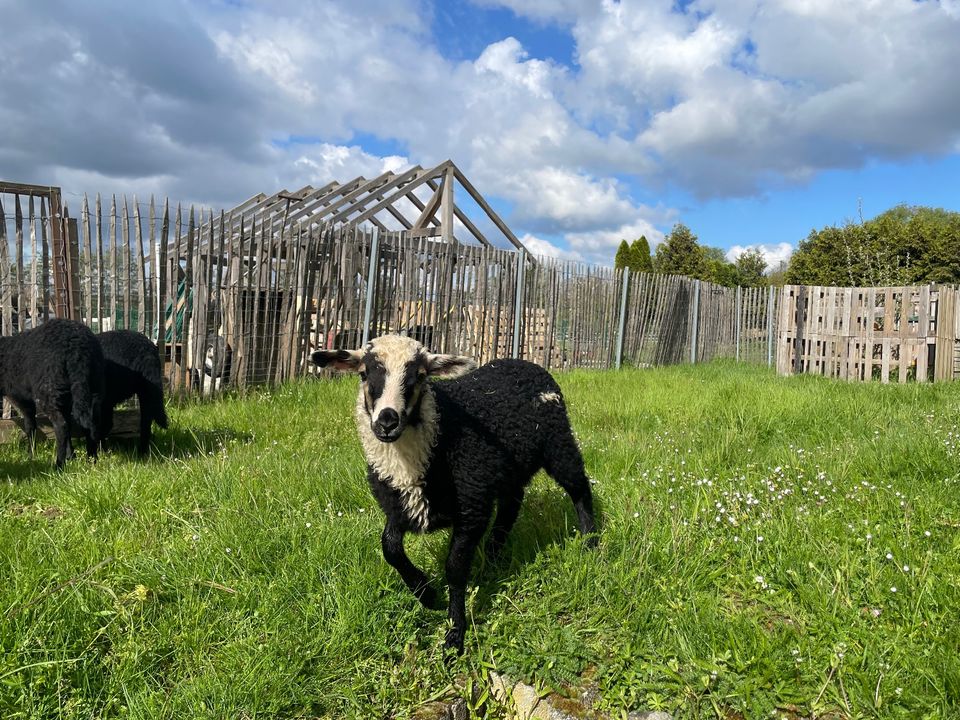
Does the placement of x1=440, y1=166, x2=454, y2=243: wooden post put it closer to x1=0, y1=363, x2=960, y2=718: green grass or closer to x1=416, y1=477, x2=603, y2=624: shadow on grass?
x1=0, y1=363, x2=960, y2=718: green grass

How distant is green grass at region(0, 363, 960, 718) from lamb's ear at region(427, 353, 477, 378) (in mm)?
1062

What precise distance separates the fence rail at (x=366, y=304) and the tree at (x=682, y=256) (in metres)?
16.7

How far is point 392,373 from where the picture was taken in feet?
8.86

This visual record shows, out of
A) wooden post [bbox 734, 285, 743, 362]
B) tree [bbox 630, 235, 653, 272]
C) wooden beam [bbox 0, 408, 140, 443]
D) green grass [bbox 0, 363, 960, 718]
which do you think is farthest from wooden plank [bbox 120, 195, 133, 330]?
tree [bbox 630, 235, 653, 272]

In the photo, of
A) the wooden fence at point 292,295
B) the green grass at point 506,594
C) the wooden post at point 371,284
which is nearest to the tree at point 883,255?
the wooden fence at point 292,295

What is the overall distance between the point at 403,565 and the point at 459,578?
0.90 feet

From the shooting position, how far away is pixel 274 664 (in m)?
2.44

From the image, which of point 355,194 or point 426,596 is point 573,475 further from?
point 355,194

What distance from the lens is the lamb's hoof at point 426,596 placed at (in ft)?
9.55

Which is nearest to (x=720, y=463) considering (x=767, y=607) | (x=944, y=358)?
(x=767, y=607)

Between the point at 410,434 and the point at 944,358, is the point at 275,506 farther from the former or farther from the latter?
the point at 944,358

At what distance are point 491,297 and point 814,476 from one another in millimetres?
7150

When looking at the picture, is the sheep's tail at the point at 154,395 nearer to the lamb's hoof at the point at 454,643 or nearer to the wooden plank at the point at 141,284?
the wooden plank at the point at 141,284

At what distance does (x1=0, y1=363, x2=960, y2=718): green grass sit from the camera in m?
2.40
